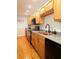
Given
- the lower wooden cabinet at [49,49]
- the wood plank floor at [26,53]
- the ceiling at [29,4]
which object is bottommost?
the wood plank floor at [26,53]

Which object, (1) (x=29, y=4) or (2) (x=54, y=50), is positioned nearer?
(2) (x=54, y=50)

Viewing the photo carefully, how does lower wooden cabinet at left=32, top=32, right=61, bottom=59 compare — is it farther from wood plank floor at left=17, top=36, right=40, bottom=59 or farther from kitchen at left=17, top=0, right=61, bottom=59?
wood plank floor at left=17, top=36, right=40, bottom=59

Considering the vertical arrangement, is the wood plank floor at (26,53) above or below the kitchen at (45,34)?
below

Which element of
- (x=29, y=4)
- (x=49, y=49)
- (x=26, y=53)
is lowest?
(x=26, y=53)

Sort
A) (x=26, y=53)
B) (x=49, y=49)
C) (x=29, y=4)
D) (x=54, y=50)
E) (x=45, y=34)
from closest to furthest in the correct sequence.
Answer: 1. (x=54, y=50)
2. (x=49, y=49)
3. (x=45, y=34)
4. (x=26, y=53)
5. (x=29, y=4)

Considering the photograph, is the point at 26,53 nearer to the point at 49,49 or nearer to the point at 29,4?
the point at 49,49

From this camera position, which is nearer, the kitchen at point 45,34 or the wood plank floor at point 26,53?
the kitchen at point 45,34

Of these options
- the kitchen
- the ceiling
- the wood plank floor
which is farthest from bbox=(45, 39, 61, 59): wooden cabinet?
the ceiling

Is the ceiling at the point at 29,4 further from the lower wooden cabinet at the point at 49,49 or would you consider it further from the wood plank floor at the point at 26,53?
the wood plank floor at the point at 26,53

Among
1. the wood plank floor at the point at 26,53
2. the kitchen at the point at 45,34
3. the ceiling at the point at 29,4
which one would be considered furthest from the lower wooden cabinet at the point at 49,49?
the ceiling at the point at 29,4

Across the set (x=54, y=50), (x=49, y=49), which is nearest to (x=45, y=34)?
(x=49, y=49)
